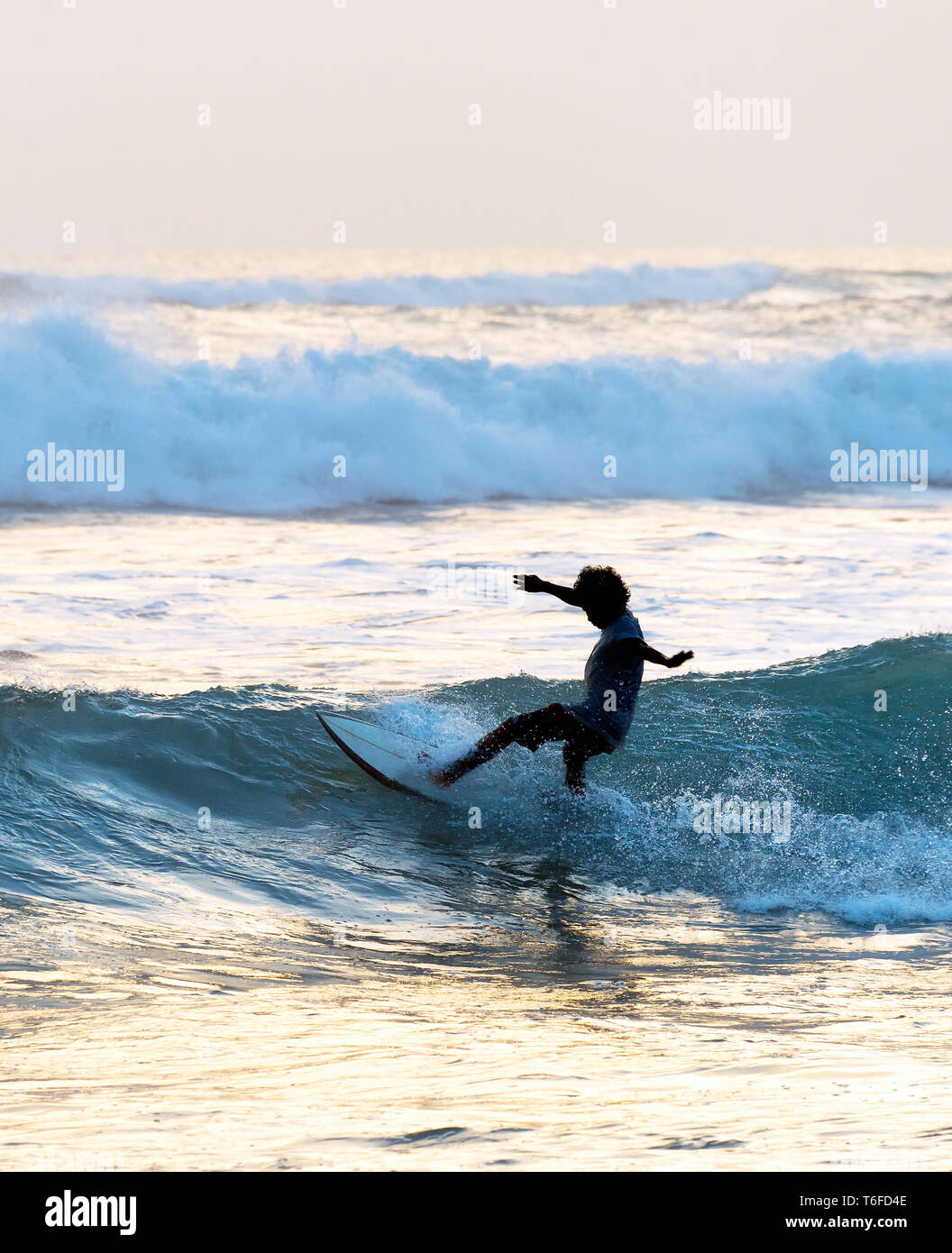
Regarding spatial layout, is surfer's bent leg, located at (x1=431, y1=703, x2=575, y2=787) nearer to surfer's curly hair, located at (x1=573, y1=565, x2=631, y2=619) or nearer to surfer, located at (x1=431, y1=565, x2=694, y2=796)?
surfer, located at (x1=431, y1=565, x2=694, y2=796)

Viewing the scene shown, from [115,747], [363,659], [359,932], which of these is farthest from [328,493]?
[359,932]

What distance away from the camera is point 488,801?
28.8 feet

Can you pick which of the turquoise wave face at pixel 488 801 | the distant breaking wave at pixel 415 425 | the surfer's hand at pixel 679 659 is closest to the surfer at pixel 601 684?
the surfer's hand at pixel 679 659

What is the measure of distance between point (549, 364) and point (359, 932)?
24975 mm

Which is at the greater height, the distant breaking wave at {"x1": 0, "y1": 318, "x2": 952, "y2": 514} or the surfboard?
the distant breaking wave at {"x1": 0, "y1": 318, "x2": 952, "y2": 514}

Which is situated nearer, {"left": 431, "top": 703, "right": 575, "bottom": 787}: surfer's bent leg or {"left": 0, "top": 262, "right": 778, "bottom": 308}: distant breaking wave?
{"left": 431, "top": 703, "right": 575, "bottom": 787}: surfer's bent leg

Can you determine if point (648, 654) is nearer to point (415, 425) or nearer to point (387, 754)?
point (387, 754)

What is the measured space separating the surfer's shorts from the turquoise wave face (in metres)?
0.59

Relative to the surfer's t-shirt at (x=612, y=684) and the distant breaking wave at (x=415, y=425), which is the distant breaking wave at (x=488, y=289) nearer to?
the distant breaking wave at (x=415, y=425)

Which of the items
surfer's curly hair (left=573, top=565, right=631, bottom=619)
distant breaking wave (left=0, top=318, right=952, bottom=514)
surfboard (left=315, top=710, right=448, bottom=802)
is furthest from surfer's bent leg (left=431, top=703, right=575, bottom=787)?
distant breaking wave (left=0, top=318, right=952, bottom=514)

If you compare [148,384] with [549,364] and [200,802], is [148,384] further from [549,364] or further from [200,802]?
[200,802]

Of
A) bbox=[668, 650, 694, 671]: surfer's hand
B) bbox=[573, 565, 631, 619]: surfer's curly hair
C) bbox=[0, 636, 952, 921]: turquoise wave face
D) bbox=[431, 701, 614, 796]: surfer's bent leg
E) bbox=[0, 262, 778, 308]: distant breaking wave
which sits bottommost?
bbox=[0, 636, 952, 921]: turquoise wave face

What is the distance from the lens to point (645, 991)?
18.2ft

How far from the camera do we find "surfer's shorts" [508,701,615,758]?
7988 millimetres
